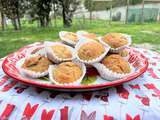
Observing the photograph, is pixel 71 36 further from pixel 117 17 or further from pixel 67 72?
pixel 117 17

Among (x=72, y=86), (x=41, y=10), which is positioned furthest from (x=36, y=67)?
(x=41, y=10)

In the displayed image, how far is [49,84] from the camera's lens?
0.62m

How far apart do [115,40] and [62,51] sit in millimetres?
170

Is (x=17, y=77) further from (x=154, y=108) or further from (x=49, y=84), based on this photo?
(x=154, y=108)

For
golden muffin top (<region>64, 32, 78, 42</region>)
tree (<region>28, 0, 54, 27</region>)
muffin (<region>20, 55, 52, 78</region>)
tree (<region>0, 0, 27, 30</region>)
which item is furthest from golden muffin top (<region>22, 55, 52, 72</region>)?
tree (<region>28, 0, 54, 27</region>)

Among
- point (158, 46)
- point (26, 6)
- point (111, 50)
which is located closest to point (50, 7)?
point (26, 6)

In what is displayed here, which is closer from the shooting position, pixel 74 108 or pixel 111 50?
pixel 74 108

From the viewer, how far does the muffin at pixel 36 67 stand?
2.22 feet

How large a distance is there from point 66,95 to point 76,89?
39 mm

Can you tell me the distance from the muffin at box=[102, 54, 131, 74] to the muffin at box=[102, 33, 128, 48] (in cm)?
5

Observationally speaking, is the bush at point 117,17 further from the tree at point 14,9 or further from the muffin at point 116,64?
the muffin at point 116,64

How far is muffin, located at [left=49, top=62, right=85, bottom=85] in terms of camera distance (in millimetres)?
630

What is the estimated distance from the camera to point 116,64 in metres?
0.68

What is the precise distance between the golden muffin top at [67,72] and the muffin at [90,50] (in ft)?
0.12
